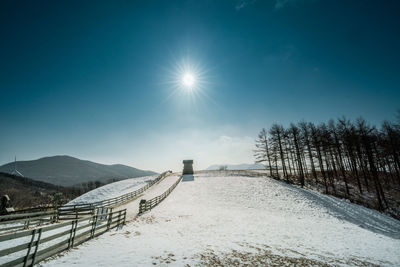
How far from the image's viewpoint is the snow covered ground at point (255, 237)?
7219 mm

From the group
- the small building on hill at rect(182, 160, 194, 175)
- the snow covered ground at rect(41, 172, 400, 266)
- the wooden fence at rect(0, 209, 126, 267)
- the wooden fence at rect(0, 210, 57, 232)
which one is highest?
the small building on hill at rect(182, 160, 194, 175)

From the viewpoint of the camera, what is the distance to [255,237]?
11617 mm

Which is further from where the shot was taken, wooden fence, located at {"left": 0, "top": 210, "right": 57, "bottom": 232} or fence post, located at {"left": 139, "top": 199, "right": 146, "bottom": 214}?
fence post, located at {"left": 139, "top": 199, "right": 146, "bottom": 214}

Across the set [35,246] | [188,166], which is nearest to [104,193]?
[188,166]

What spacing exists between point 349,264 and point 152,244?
1004cm

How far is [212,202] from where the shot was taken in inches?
921

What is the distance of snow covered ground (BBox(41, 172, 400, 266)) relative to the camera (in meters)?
7.22

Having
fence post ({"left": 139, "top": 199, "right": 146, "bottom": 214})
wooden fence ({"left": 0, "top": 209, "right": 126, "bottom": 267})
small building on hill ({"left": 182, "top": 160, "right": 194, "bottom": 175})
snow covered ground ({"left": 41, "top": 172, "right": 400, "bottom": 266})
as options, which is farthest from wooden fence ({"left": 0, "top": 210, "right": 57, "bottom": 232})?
small building on hill ({"left": 182, "top": 160, "right": 194, "bottom": 175})

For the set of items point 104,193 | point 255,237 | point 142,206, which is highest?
point 142,206

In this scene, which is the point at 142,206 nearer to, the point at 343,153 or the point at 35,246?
the point at 35,246

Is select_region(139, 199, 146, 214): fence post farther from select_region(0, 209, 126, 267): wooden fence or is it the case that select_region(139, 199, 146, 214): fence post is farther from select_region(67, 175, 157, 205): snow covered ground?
select_region(67, 175, 157, 205): snow covered ground

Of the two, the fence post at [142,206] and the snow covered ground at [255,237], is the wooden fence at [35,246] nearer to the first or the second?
the snow covered ground at [255,237]

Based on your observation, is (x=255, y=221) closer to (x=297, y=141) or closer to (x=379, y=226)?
(x=379, y=226)

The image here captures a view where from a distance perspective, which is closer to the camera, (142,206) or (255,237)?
(255,237)
